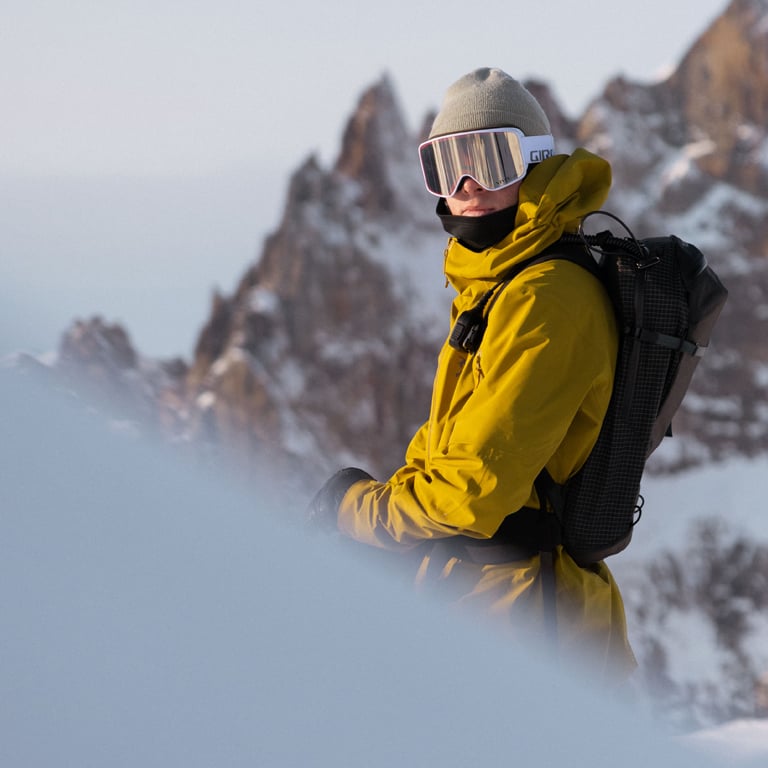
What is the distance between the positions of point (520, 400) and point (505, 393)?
4 centimetres

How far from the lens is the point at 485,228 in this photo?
2611 mm

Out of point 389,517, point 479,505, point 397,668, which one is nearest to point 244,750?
point 397,668

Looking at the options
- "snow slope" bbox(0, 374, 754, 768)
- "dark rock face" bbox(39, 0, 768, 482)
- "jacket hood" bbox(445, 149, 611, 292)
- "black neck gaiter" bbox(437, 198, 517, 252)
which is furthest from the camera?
"dark rock face" bbox(39, 0, 768, 482)

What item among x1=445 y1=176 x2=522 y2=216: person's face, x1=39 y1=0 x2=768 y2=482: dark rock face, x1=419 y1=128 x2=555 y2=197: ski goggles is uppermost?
x1=39 y1=0 x2=768 y2=482: dark rock face

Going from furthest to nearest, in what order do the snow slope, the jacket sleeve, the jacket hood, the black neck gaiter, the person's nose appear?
the person's nose < the black neck gaiter < the jacket hood < the jacket sleeve < the snow slope

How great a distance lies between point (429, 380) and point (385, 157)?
14565 mm

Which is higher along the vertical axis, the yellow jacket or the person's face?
the person's face

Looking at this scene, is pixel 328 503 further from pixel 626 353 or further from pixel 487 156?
pixel 487 156

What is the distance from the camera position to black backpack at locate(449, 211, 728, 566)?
2.47 m

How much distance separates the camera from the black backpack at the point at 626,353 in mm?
2467

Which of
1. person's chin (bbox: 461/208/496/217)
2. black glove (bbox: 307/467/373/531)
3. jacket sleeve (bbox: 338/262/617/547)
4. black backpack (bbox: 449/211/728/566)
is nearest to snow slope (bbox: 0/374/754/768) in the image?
jacket sleeve (bbox: 338/262/617/547)

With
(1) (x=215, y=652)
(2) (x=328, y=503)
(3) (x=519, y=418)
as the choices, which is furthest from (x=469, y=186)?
(1) (x=215, y=652)

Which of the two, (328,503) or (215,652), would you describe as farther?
(328,503)

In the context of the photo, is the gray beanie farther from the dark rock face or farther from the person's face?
the dark rock face
